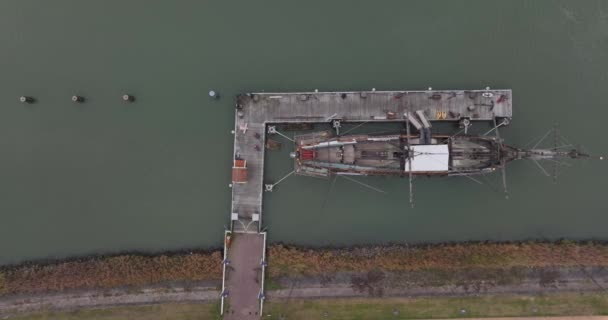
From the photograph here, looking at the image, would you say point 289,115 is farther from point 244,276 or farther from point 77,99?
point 77,99

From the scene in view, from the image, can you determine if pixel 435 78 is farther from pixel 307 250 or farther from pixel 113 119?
pixel 113 119

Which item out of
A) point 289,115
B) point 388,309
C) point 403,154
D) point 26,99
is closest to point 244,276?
point 388,309

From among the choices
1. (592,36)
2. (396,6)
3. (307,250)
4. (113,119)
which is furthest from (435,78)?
(113,119)

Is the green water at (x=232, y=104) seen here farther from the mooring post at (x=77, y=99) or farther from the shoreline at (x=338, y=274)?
the shoreline at (x=338, y=274)

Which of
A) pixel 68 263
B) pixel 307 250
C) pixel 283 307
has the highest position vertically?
pixel 307 250

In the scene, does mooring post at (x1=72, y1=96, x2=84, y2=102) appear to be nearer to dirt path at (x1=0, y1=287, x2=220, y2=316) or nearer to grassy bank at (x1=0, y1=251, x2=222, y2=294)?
grassy bank at (x1=0, y1=251, x2=222, y2=294)

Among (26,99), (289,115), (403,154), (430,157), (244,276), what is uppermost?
(26,99)

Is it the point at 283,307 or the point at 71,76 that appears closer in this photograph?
the point at 283,307

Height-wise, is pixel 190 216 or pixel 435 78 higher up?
pixel 435 78
